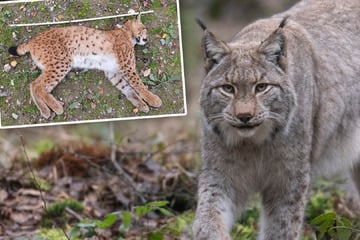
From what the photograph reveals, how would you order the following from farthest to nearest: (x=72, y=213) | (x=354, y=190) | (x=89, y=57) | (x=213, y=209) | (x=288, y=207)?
(x=354, y=190) < (x=72, y=213) < (x=288, y=207) < (x=213, y=209) < (x=89, y=57)

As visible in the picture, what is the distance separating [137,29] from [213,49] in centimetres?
58

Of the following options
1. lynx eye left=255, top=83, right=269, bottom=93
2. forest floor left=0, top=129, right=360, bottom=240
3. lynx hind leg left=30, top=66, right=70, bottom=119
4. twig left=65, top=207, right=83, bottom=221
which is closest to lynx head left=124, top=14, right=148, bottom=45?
lynx hind leg left=30, top=66, right=70, bottom=119

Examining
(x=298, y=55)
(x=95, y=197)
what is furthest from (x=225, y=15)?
(x=298, y=55)

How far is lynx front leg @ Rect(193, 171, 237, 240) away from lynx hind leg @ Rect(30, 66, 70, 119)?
3.96 ft

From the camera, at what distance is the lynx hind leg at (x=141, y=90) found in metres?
7.07

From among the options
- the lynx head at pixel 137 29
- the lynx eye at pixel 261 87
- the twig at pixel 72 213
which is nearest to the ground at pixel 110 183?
the twig at pixel 72 213

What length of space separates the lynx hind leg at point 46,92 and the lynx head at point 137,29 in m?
0.54

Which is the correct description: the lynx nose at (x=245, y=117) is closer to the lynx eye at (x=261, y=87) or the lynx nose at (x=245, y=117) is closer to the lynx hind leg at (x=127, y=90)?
the lynx eye at (x=261, y=87)

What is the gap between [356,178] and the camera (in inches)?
360

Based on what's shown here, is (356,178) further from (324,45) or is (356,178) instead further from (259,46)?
(259,46)

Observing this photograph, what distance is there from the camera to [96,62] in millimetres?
7148

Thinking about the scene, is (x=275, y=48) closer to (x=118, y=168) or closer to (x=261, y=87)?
(x=261, y=87)

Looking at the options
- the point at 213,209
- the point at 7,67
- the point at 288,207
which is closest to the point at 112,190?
the point at 213,209

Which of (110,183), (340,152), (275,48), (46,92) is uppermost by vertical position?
(275,48)
